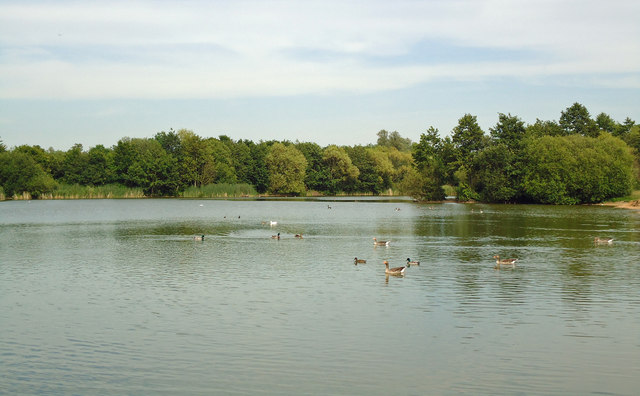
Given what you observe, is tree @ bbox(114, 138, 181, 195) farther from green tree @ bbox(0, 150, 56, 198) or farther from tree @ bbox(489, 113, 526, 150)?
tree @ bbox(489, 113, 526, 150)

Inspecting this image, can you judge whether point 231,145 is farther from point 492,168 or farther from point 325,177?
point 492,168

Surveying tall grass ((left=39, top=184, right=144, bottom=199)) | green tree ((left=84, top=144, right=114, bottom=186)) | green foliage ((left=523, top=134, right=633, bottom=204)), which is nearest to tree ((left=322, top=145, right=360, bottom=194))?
tall grass ((left=39, top=184, right=144, bottom=199))

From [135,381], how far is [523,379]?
910 centimetres

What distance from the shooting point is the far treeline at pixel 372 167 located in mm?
111375

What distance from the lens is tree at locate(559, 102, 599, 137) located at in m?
138

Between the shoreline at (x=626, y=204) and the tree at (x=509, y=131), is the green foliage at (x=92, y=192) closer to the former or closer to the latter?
the tree at (x=509, y=131)

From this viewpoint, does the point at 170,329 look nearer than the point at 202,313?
Yes

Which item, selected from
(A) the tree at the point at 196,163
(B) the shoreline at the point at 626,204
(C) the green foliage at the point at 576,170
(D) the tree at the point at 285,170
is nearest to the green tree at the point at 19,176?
(A) the tree at the point at 196,163

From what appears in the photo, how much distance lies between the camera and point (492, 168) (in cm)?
11731

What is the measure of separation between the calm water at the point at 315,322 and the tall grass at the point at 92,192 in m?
111

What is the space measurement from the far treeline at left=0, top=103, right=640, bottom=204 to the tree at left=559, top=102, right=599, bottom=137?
0.23 m

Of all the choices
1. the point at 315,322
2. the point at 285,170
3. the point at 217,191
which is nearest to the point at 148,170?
the point at 217,191

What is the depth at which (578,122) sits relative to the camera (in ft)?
454

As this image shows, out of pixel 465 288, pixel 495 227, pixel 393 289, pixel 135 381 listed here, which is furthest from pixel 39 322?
pixel 495 227
